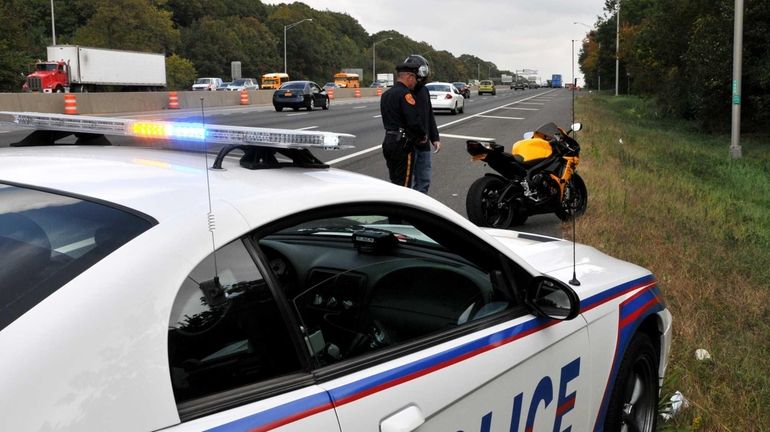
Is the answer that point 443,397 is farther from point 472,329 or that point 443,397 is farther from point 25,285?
point 25,285

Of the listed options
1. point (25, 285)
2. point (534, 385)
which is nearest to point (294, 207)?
point (25, 285)

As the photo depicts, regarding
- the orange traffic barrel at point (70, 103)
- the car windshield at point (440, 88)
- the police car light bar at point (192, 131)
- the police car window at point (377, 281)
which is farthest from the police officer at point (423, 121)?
the car windshield at point (440, 88)

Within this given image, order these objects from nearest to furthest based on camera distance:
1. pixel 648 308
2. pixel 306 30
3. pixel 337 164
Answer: pixel 648 308, pixel 337 164, pixel 306 30

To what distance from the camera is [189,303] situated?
5.51 ft

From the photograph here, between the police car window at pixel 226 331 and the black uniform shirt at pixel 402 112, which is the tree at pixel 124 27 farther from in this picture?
the police car window at pixel 226 331

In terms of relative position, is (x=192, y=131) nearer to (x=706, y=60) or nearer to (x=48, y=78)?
(x=706, y=60)

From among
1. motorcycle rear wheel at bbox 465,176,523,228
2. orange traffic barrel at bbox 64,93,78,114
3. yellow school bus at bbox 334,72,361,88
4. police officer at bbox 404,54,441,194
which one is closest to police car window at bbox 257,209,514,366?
police officer at bbox 404,54,441,194

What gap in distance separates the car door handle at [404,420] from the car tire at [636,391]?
1342 millimetres

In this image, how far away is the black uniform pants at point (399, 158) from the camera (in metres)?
7.66

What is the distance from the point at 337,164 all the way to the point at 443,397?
11581mm

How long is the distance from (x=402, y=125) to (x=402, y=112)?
0.13m

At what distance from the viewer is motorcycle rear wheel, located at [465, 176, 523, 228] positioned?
7941 millimetres

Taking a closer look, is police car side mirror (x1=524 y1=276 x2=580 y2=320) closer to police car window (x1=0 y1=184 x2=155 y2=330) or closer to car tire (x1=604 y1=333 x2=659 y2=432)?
car tire (x1=604 y1=333 x2=659 y2=432)

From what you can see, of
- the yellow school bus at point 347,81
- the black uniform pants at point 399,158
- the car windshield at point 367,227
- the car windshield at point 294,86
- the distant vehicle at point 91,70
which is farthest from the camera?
the yellow school bus at point 347,81
